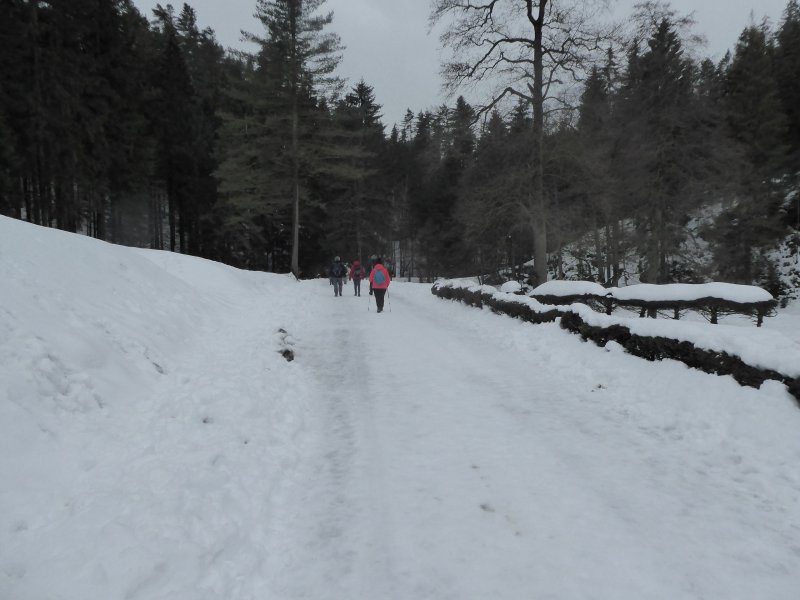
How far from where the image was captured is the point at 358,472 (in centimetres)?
396

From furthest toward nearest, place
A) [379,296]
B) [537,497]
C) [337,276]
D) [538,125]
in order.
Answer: [337,276] → [538,125] → [379,296] → [537,497]

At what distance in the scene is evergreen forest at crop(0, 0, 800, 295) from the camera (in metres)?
16.3

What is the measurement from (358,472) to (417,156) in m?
23.6

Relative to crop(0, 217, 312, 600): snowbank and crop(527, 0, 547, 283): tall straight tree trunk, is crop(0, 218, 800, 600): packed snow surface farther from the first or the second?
crop(527, 0, 547, 283): tall straight tree trunk

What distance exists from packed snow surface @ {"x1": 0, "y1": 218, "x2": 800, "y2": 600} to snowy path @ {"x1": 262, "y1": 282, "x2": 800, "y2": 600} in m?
0.02

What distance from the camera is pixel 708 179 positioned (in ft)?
60.1

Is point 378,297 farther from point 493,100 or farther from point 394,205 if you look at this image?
point 394,205

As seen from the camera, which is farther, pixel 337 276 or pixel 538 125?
pixel 337 276

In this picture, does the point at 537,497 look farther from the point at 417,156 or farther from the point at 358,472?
the point at 417,156

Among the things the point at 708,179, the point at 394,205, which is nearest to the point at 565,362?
the point at 708,179

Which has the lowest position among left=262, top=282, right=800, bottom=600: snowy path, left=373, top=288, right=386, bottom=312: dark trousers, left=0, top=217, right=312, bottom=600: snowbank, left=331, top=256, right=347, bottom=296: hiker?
left=262, top=282, right=800, bottom=600: snowy path

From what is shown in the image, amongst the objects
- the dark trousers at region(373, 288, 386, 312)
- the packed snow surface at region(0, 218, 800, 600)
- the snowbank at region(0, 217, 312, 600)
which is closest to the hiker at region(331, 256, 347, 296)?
the dark trousers at region(373, 288, 386, 312)

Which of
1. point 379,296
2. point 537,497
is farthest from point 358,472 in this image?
point 379,296

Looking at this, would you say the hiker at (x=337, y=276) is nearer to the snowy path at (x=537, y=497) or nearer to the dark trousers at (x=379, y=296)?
the dark trousers at (x=379, y=296)
